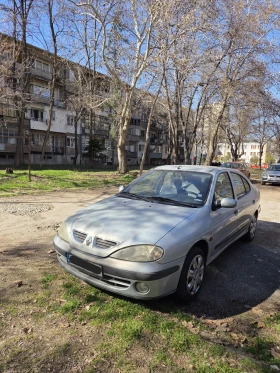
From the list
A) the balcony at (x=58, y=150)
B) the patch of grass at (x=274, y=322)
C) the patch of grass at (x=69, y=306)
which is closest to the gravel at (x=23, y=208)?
the patch of grass at (x=69, y=306)

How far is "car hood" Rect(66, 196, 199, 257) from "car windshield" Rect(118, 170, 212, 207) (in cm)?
28

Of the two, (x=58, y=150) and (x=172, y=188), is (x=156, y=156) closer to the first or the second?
(x=58, y=150)

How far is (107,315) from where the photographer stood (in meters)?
2.77

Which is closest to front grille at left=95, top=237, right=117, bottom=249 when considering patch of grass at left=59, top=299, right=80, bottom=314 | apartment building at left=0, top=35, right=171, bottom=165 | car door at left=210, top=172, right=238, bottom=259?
patch of grass at left=59, top=299, right=80, bottom=314

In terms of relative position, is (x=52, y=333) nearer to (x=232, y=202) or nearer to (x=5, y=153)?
(x=232, y=202)

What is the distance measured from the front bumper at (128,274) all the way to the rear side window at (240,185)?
7.96ft

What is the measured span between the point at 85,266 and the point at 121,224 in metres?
0.59

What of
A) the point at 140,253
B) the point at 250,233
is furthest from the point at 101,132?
the point at 140,253

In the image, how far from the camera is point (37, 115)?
34.4 meters

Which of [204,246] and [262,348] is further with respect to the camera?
[204,246]

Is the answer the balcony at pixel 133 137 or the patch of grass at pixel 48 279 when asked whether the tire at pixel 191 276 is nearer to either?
the patch of grass at pixel 48 279

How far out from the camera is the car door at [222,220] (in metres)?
3.74

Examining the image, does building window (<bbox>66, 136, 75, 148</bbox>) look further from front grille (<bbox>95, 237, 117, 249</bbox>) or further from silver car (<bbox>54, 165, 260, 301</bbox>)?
front grille (<bbox>95, 237, 117, 249</bbox>)

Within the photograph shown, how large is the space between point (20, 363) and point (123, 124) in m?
16.6
